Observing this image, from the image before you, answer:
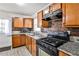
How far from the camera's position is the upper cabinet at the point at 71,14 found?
1512 mm

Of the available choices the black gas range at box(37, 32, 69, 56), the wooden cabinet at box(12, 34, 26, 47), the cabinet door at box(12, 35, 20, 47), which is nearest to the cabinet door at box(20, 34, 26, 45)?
the wooden cabinet at box(12, 34, 26, 47)

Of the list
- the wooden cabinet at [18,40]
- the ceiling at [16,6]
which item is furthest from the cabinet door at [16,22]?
the ceiling at [16,6]

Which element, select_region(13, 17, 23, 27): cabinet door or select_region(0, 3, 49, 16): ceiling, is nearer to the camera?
select_region(0, 3, 49, 16): ceiling

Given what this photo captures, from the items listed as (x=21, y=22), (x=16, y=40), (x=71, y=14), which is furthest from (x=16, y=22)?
(x=71, y=14)

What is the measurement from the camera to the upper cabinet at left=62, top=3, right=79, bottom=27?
1512mm

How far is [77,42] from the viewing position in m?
1.76

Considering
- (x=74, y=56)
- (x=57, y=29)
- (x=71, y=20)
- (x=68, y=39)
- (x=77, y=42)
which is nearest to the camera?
(x=74, y=56)

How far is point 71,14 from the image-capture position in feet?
5.24

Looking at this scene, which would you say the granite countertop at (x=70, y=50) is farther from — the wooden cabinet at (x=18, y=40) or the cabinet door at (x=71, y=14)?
the wooden cabinet at (x=18, y=40)

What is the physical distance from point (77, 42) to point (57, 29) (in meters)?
0.68

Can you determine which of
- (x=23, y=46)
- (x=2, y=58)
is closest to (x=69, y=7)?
(x=2, y=58)

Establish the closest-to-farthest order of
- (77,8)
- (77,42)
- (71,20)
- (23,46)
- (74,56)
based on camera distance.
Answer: (74,56) < (77,8) < (71,20) < (77,42) < (23,46)

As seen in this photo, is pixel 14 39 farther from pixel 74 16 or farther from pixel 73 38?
pixel 74 16

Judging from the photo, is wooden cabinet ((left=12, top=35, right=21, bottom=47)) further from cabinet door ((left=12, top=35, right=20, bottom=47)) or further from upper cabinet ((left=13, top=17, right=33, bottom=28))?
upper cabinet ((left=13, top=17, right=33, bottom=28))
